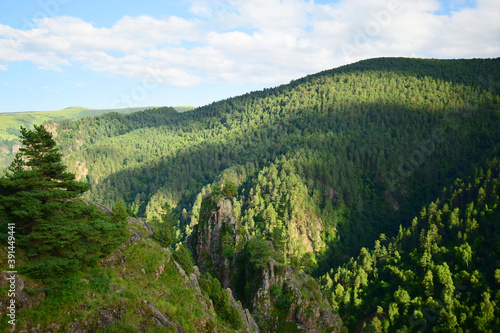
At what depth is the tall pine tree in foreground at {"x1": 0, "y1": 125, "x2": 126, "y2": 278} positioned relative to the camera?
1041 inches

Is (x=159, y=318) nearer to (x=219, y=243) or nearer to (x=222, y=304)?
(x=222, y=304)

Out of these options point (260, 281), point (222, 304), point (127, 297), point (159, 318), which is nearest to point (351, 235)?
point (260, 281)

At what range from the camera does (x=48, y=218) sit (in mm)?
28734

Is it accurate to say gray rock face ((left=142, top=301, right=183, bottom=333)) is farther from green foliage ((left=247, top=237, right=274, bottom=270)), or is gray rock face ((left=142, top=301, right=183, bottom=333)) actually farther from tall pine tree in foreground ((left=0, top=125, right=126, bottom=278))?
green foliage ((left=247, top=237, right=274, bottom=270))

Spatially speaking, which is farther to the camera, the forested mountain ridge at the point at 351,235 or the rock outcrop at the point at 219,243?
the rock outcrop at the point at 219,243

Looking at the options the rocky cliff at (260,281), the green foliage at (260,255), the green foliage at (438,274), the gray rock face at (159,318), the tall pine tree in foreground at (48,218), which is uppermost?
the tall pine tree in foreground at (48,218)

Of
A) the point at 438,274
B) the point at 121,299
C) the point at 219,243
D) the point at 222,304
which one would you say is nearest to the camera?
the point at 121,299

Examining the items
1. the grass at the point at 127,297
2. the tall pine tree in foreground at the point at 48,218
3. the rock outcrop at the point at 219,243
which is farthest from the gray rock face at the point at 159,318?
the rock outcrop at the point at 219,243

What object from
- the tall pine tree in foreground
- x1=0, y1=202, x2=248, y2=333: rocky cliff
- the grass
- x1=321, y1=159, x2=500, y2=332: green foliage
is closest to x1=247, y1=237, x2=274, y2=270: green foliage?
x1=0, y1=202, x2=248, y2=333: rocky cliff

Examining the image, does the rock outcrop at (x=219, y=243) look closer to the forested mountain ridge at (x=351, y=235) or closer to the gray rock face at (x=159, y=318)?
the forested mountain ridge at (x=351, y=235)

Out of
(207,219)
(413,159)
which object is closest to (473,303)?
(207,219)

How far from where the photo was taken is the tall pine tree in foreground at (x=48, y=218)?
26453 mm

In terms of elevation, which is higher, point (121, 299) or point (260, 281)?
point (121, 299)

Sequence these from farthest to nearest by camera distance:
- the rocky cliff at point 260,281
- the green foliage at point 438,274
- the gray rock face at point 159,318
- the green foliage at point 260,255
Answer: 1. the green foliage at point 438,274
2. the green foliage at point 260,255
3. the rocky cliff at point 260,281
4. the gray rock face at point 159,318
